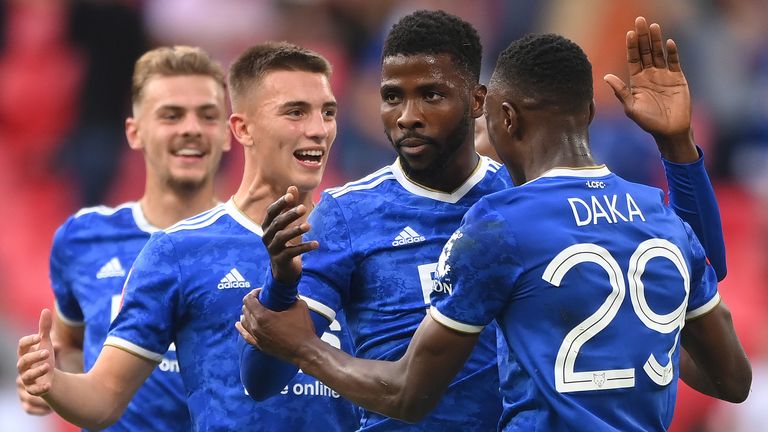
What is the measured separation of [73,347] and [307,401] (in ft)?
6.38

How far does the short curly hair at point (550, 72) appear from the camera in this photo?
3.77 metres

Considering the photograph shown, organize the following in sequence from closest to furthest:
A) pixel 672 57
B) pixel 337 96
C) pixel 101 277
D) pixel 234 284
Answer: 1. pixel 672 57
2. pixel 234 284
3. pixel 101 277
4. pixel 337 96

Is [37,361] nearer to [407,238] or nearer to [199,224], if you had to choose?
[199,224]

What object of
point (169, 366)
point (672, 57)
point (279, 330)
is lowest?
point (169, 366)

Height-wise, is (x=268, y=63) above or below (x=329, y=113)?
above

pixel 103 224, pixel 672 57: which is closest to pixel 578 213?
pixel 672 57

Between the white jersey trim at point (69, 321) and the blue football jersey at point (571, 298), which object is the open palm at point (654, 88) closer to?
the blue football jersey at point (571, 298)

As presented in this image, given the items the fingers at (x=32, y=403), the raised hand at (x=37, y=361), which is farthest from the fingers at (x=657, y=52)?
the fingers at (x=32, y=403)

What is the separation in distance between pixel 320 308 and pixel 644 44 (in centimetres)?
146

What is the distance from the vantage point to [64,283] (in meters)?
6.09

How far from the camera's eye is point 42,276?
9492 mm

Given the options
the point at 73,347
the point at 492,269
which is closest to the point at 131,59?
the point at 73,347

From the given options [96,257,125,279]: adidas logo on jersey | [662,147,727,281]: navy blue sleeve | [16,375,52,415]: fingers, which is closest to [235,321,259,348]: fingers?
[662,147,727,281]: navy blue sleeve

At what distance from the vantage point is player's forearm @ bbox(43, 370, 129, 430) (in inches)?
174
